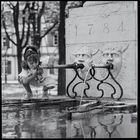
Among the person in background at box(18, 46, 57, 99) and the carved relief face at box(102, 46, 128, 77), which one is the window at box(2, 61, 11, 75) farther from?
the carved relief face at box(102, 46, 128, 77)

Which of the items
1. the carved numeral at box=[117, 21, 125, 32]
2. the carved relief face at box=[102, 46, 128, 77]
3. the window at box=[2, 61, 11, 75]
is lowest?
the window at box=[2, 61, 11, 75]

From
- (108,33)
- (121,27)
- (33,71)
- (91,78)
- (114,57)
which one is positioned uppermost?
(121,27)

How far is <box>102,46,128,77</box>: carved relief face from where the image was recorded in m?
8.80

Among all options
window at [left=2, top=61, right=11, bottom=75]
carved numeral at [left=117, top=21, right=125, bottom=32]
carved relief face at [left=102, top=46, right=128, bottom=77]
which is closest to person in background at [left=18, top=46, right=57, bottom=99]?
carved relief face at [left=102, top=46, right=128, bottom=77]

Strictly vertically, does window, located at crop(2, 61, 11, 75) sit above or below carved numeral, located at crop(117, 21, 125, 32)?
below

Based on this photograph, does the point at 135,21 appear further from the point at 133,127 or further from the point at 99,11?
the point at 133,127

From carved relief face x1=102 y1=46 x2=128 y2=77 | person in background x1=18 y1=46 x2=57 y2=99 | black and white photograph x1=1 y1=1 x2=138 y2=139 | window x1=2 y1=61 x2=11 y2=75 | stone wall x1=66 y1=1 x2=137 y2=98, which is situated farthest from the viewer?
window x1=2 y1=61 x2=11 y2=75

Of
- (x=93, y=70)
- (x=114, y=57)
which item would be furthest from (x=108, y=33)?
(x=93, y=70)

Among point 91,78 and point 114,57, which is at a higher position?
point 114,57

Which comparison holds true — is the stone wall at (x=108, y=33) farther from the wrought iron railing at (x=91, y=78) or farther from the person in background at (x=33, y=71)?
the person in background at (x=33, y=71)

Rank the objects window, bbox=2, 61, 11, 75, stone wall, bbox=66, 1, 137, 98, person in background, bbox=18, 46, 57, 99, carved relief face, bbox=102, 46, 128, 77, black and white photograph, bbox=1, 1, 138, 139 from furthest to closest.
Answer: window, bbox=2, 61, 11, 75
person in background, bbox=18, 46, 57, 99
carved relief face, bbox=102, 46, 128, 77
stone wall, bbox=66, 1, 137, 98
black and white photograph, bbox=1, 1, 138, 139

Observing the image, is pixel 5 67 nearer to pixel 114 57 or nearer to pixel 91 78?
pixel 91 78

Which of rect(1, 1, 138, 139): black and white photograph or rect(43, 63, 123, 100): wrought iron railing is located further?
rect(43, 63, 123, 100): wrought iron railing

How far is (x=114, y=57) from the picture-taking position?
8.85 metres
